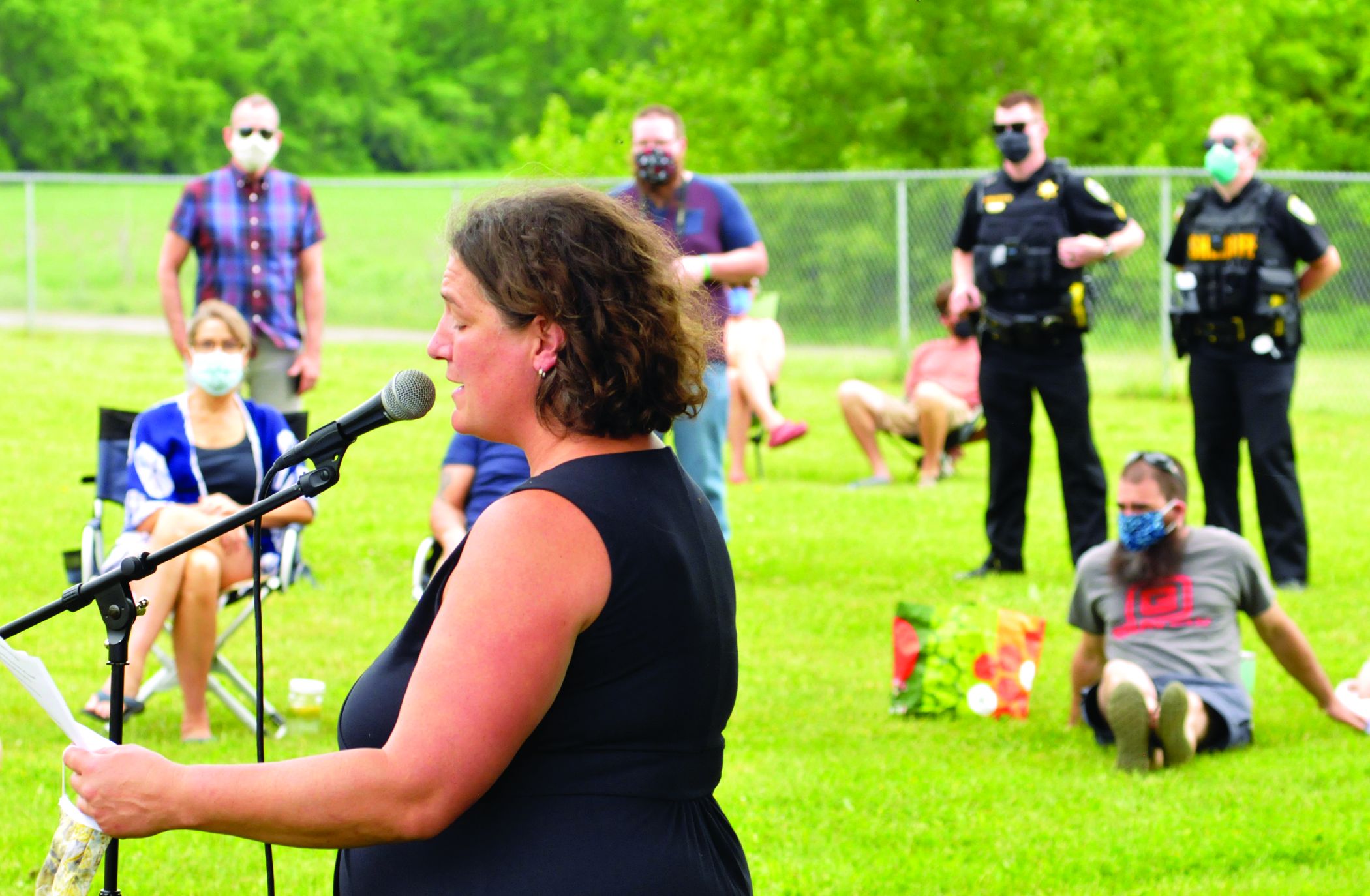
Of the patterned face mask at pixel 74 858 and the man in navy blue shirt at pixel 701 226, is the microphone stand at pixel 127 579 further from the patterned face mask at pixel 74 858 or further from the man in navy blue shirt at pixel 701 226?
the man in navy blue shirt at pixel 701 226

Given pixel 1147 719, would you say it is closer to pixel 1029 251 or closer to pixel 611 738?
pixel 1029 251

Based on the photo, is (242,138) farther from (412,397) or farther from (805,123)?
(805,123)

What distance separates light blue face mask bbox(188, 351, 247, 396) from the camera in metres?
6.11

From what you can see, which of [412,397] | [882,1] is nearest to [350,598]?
[412,397]

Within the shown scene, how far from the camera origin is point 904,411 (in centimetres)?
1232

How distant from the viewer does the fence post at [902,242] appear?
17.3 m

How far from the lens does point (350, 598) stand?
800 centimetres

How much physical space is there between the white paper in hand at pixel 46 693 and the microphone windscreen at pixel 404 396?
595 millimetres

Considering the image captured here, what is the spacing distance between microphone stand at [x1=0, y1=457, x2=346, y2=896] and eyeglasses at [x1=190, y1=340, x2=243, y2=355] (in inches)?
153

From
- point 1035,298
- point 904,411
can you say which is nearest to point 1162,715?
point 1035,298

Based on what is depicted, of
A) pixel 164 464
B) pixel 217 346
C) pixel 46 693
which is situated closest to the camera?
pixel 46 693

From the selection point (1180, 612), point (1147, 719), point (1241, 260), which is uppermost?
point (1241, 260)

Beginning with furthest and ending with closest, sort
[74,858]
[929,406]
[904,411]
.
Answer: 1. [904,411]
2. [929,406]
3. [74,858]

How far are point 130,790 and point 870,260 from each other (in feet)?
53.0
